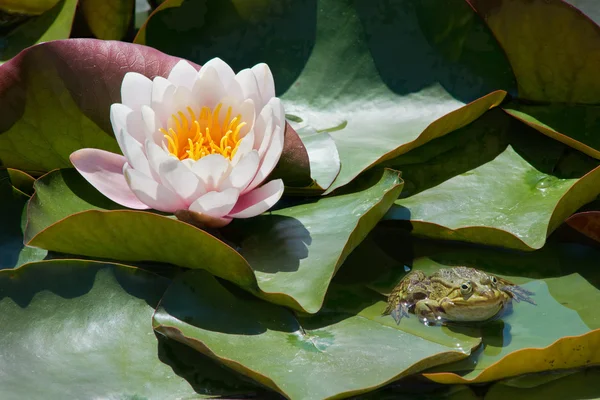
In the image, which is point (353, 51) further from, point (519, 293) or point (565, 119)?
point (519, 293)

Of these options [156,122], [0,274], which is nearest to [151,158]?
[156,122]

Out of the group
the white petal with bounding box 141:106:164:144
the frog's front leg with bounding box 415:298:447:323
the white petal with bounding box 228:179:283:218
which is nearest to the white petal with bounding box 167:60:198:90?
the white petal with bounding box 141:106:164:144

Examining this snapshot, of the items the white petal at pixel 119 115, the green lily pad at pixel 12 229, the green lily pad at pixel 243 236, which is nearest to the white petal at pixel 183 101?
the white petal at pixel 119 115

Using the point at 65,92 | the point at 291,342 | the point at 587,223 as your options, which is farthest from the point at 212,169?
the point at 587,223

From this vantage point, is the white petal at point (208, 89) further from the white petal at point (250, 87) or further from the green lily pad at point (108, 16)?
the green lily pad at point (108, 16)

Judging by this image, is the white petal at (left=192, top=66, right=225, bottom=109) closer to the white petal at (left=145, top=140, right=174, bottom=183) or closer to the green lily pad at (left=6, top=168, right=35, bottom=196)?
the white petal at (left=145, top=140, right=174, bottom=183)

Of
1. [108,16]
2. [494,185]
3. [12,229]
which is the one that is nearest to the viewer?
[12,229]

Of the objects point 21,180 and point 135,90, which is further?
point 21,180
